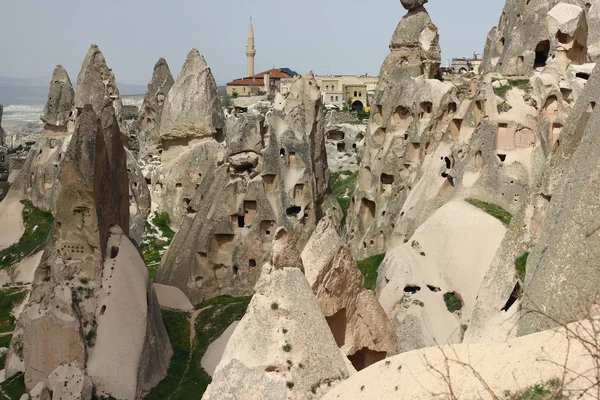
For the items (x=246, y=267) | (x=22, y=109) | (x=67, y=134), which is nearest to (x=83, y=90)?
(x=67, y=134)

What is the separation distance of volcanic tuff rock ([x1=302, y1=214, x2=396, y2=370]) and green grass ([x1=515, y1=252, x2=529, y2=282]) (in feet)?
5.54

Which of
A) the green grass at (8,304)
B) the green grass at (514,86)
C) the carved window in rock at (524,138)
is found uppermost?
the green grass at (514,86)

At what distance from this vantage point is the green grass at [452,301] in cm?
1187

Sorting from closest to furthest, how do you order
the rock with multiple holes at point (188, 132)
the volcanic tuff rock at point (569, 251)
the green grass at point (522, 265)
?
the volcanic tuff rock at point (569, 251) → the green grass at point (522, 265) → the rock with multiple holes at point (188, 132)

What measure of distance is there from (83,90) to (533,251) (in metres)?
17.9

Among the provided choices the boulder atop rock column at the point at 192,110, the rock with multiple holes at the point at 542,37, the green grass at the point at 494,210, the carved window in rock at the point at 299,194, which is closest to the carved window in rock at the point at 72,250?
the carved window in rock at the point at 299,194

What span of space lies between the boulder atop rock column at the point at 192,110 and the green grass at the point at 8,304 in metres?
7.29

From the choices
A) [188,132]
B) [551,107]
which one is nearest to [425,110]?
[551,107]

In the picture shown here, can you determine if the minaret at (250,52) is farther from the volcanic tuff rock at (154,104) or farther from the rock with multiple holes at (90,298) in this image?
the rock with multiple holes at (90,298)

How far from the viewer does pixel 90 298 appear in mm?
11945

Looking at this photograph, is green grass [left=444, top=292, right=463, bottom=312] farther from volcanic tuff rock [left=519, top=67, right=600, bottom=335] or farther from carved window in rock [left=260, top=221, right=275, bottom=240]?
carved window in rock [left=260, top=221, right=275, bottom=240]

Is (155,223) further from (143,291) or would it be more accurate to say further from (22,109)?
(22,109)

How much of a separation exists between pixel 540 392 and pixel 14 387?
31.0ft

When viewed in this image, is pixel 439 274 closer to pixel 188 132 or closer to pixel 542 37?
pixel 542 37
